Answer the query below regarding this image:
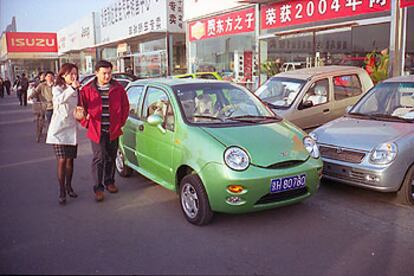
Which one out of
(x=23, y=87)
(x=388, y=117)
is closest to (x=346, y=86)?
(x=388, y=117)

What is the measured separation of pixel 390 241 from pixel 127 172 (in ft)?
12.7

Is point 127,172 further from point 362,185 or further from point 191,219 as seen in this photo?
point 362,185

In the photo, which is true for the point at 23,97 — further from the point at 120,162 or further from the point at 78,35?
the point at 120,162

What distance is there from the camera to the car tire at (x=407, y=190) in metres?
4.70

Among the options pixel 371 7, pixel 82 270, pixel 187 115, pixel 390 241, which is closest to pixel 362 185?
pixel 390 241

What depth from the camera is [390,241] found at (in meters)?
3.86

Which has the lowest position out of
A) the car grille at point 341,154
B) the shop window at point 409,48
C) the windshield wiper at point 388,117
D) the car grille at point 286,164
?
the car grille at point 341,154

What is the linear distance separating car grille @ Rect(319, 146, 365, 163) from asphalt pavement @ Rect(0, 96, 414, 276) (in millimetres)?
540

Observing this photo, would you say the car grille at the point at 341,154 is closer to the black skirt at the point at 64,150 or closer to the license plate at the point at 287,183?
the license plate at the point at 287,183

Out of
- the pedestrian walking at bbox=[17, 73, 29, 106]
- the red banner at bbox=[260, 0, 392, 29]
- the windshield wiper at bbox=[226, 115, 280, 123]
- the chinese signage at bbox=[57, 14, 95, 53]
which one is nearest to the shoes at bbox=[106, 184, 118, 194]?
the windshield wiper at bbox=[226, 115, 280, 123]

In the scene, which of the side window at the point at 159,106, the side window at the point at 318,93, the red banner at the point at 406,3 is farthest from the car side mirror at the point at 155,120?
the red banner at the point at 406,3

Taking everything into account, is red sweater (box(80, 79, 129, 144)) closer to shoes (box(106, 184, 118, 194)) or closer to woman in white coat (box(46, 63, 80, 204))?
woman in white coat (box(46, 63, 80, 204))

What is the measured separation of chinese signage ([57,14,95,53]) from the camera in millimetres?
30109

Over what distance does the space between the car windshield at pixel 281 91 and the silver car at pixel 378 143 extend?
5.31 ft
